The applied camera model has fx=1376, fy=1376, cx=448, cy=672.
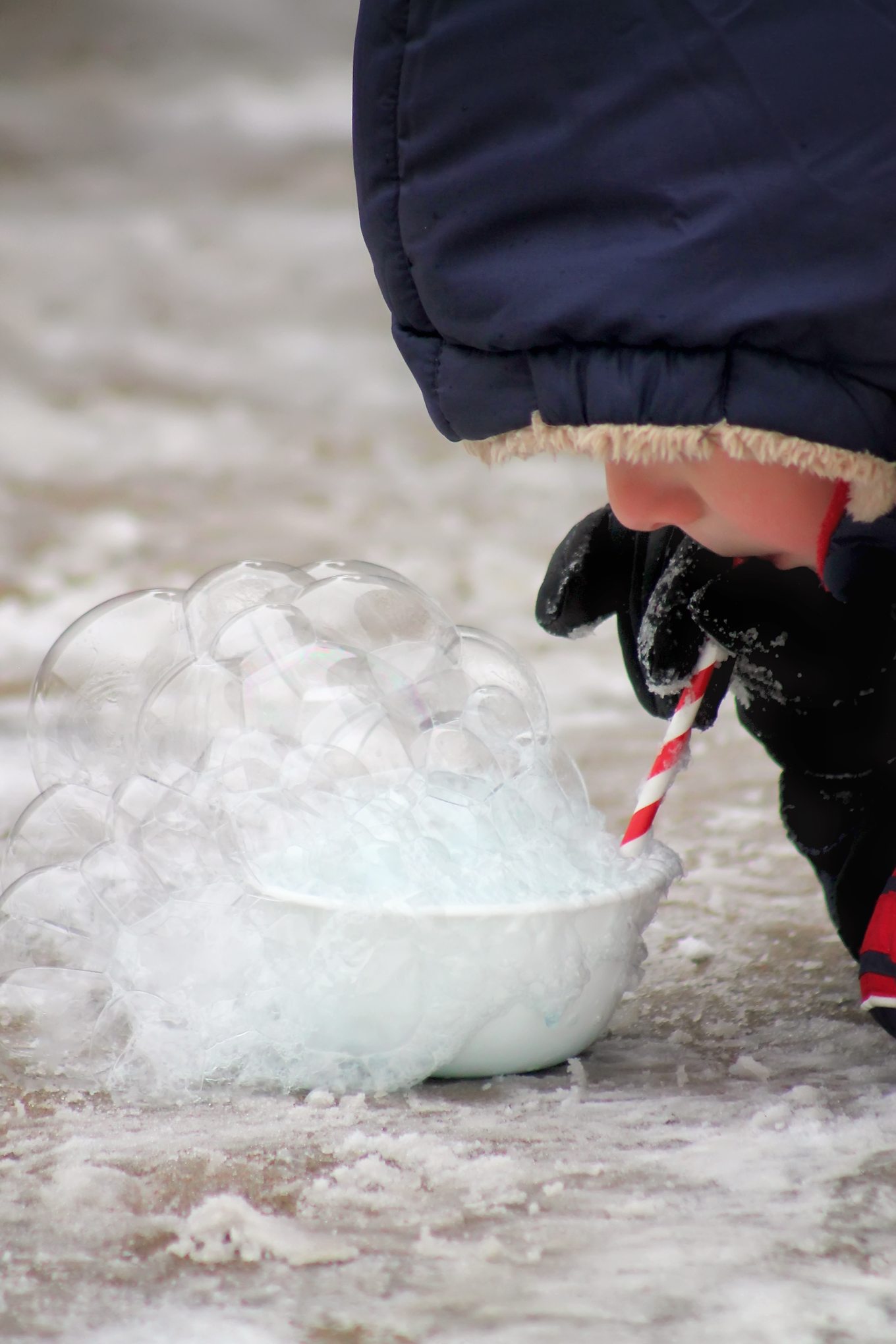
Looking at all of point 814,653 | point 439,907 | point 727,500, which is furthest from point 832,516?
point 439,907

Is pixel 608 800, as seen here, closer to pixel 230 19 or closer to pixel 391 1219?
pixel 391 1219

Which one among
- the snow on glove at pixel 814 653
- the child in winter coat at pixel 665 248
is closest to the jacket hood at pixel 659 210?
the child in winter coat at pixel 665 248

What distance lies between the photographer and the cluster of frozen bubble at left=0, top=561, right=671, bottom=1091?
645mm

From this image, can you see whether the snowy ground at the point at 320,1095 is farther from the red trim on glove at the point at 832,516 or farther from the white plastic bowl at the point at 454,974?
the red trim on glove at the point at 832,516

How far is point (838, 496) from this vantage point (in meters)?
0.67

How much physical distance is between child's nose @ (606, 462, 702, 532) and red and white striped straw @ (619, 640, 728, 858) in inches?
5.8

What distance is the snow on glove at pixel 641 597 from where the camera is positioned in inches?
33.1

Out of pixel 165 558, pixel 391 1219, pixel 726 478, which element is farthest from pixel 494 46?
pixel 165 558

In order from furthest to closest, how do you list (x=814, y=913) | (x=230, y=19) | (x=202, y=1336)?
(x=230, y=19) < (x=814, y=913) < (x=202, y=1336)

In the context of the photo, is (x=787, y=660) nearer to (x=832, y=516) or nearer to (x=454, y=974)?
(x=832, y=516)

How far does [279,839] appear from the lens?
0.68 meters

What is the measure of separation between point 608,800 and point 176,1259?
2.61 ft

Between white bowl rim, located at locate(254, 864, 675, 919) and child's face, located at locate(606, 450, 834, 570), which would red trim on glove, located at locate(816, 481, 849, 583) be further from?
white bowl rim, located at locate(254, 864, 675, 919)

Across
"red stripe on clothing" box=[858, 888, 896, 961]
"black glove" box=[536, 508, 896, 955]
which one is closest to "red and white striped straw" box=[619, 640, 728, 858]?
"black glove" box=[536, 508, 896, 955]
